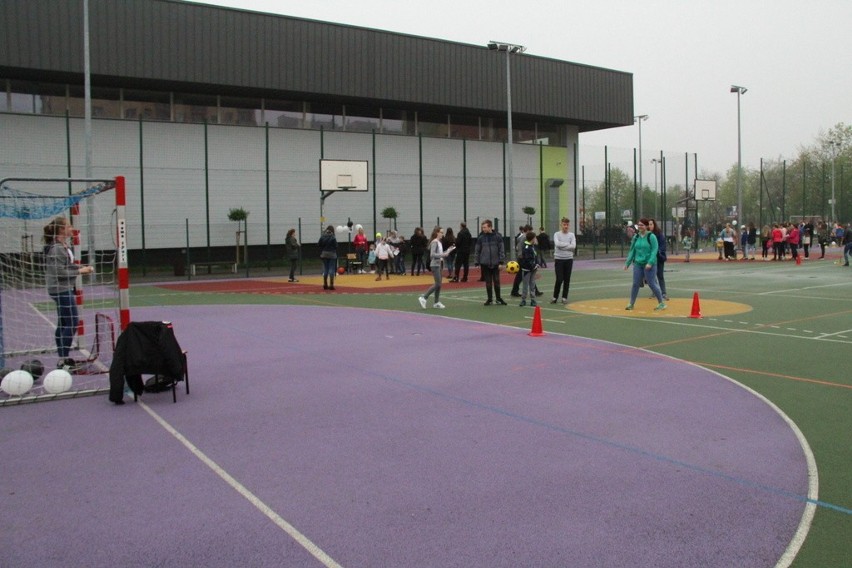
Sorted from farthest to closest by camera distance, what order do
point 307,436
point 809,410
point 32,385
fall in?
point 32,385
point 809,410
point 307,436

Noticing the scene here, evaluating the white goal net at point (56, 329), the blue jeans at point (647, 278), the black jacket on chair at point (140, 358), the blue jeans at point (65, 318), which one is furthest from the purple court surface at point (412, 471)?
the blue jeans at point (647, 278)

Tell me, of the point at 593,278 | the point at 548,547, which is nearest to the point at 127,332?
the point at 548,547

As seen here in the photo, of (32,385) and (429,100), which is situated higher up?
(429,100)

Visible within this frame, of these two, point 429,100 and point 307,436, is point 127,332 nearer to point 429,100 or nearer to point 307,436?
point 307,436

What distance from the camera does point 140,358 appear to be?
8.09m

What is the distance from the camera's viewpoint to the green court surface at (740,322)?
614 centimetres

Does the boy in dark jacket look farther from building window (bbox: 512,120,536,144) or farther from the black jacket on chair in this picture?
building window (bbox: 512,120,536,144)

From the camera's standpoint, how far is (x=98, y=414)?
306 inches

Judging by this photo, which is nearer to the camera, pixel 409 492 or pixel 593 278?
pixel 409 492

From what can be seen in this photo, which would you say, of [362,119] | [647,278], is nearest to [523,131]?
[362,119]

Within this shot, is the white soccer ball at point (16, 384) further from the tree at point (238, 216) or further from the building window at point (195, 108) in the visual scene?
the building window at point (195, 108)

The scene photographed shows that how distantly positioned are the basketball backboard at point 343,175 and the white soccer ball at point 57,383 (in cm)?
2346

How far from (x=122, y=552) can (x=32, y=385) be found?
511 cm

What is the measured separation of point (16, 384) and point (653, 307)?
12.9 metres
